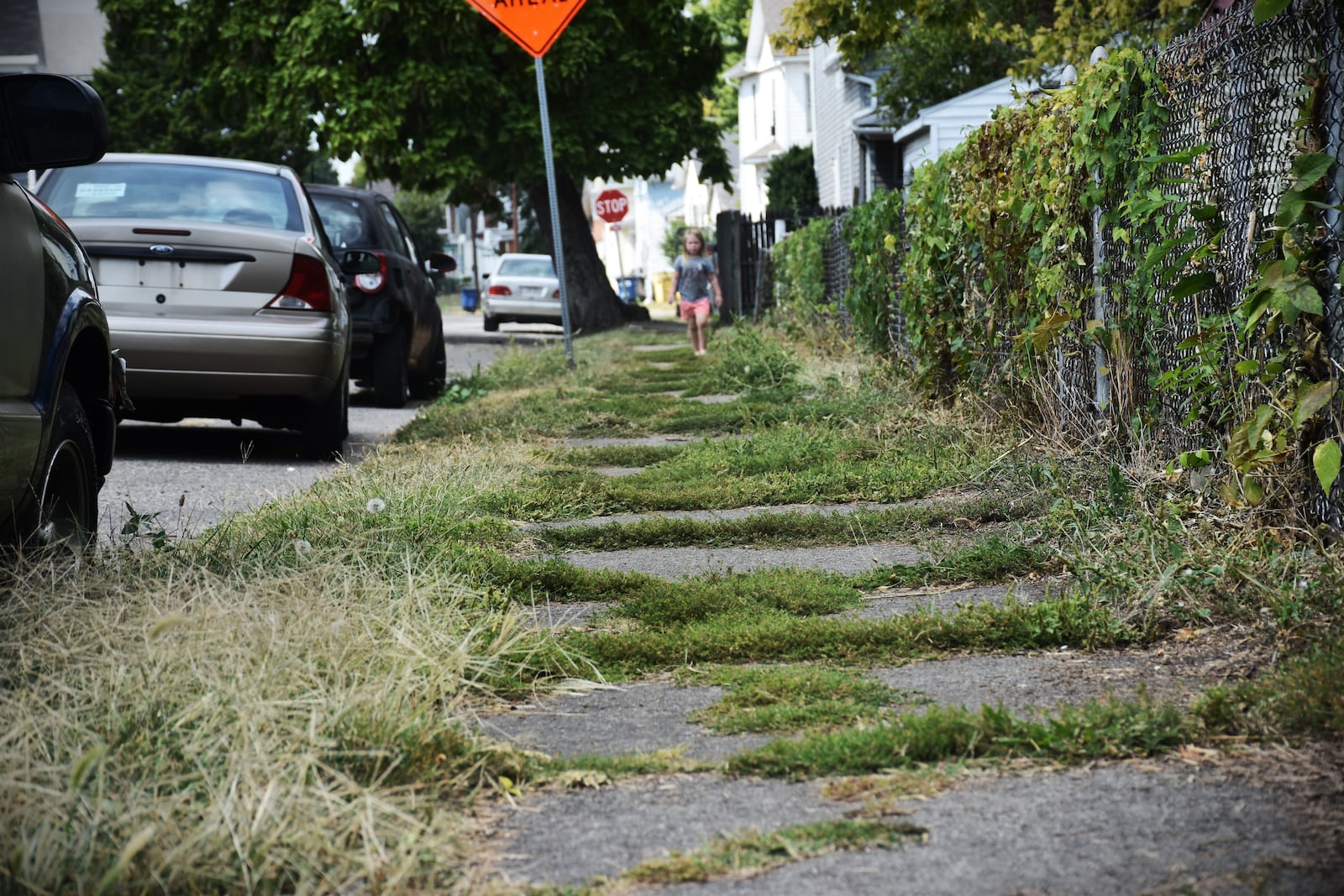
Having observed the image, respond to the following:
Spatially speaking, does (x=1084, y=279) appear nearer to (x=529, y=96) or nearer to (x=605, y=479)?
(x=605, y=479)

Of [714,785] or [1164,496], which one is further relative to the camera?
[1164,496]

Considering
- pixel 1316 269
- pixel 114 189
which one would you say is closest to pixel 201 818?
pixel 1316 269

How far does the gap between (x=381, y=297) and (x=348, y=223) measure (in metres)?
0.91

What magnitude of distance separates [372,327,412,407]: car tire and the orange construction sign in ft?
9.35

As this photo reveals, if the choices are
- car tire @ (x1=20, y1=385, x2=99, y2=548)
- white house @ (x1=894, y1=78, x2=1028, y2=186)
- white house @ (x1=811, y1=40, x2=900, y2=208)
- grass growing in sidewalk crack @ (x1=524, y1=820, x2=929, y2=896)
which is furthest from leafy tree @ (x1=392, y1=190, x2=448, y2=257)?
grass growing in sidewalk crack @ (x1=524, y1=820, x2=929, y2=896)

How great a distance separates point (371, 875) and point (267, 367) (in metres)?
6.18

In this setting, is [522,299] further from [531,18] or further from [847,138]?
[531,18]

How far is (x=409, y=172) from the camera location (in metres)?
26.3

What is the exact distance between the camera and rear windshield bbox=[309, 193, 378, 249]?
489 inches

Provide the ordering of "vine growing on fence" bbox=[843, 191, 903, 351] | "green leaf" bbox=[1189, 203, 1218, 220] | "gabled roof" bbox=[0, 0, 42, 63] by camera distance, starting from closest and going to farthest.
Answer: "green leaf" bbox=[1189, 203, 1218, 220], "vine growing on fence" bbox=[843, 191, 903, 351], "gabled roof" bbox=[0, 0, 42, 63]

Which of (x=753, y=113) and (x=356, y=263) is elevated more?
(x=753, y=113)

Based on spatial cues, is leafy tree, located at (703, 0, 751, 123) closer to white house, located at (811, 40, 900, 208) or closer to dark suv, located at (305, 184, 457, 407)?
white house, located at (811, 40, 900, 208)

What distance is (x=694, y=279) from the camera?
17.7m

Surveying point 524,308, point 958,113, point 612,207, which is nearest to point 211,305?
point 958,113
